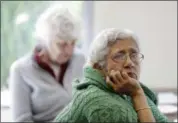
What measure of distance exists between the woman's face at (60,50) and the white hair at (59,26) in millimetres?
29

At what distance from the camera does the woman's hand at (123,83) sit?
3.84 feet

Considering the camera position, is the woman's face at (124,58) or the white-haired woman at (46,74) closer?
the woman's face at (124,58)

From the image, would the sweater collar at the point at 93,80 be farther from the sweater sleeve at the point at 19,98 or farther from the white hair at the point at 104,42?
the sweater sleeve at the point at 19,98

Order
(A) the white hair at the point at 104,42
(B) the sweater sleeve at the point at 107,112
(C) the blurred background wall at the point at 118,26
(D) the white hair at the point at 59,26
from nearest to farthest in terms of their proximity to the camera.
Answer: (B) the sweater sleeve at the point at 107,112 < (A) the white hair at the point at 104,42 < (D) the white hair at the point at 59,26 < (C) the blurred background wall at the point at 118,26

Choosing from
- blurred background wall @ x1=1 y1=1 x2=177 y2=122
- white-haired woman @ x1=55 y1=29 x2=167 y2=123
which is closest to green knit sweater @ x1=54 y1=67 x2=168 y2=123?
white-haired woman @ x1=55 y1=29 x2=167 y2=123

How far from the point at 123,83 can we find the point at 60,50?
37.5 inches

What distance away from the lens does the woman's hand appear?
1.17 meters

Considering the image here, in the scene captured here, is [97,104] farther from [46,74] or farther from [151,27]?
[151,27]

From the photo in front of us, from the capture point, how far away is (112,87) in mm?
1198

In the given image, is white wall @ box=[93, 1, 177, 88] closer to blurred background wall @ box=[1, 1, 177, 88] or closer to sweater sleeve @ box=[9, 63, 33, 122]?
blurred background wall @ box=[1, 1, 177, 88]

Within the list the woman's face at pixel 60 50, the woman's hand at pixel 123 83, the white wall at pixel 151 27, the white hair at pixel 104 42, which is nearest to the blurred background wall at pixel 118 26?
the white wall at pixel 151 27

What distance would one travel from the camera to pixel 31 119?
2.06 m

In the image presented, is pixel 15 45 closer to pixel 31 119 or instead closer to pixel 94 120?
pixel 31 119

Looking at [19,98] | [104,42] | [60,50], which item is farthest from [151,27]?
[104,42]
